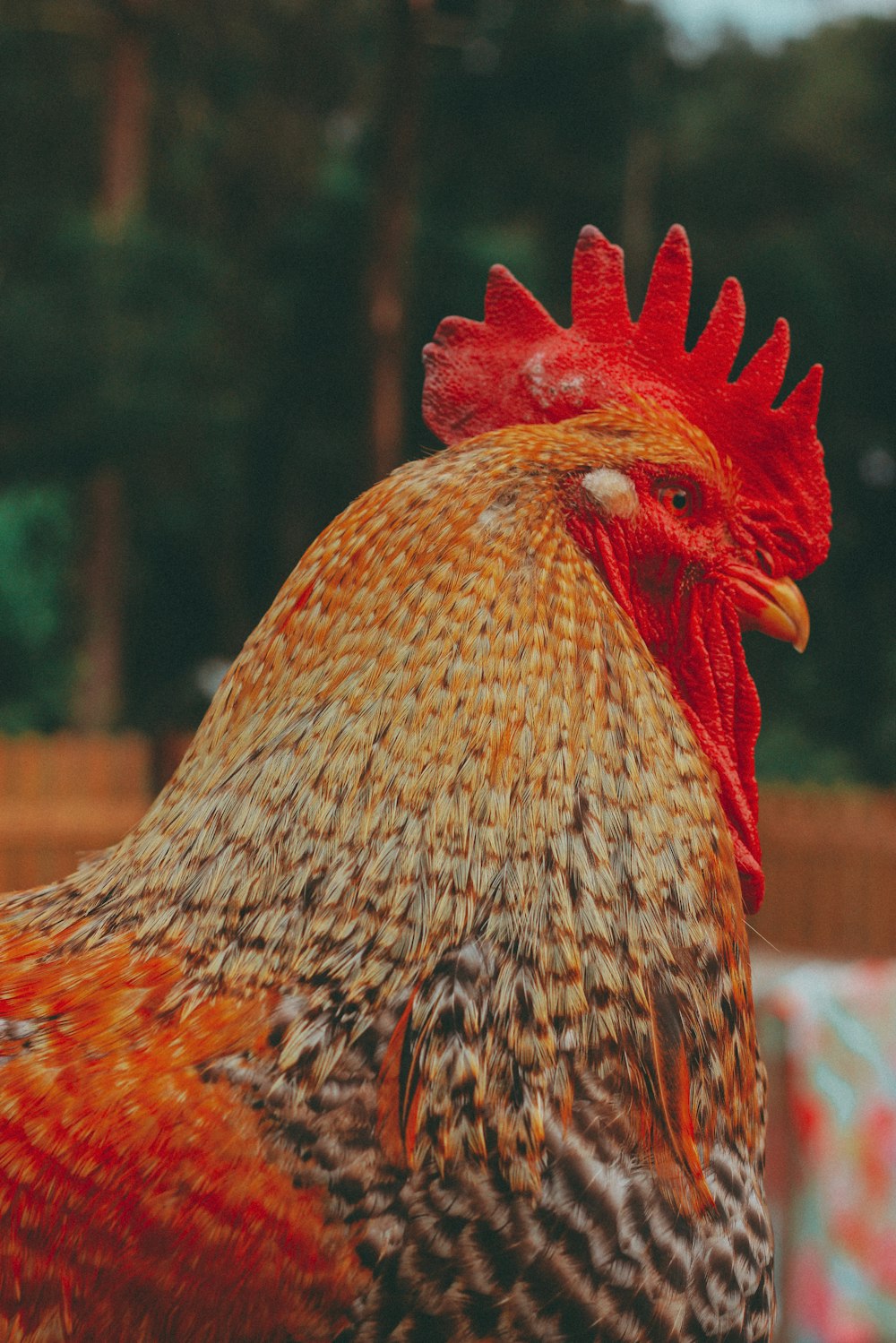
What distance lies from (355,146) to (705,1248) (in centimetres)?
1876

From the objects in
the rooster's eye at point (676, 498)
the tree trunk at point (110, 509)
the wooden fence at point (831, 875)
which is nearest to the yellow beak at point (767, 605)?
the rooster's eye at point (676, 498)

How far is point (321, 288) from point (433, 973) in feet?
56.3

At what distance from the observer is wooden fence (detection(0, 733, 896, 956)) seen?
11477 mm

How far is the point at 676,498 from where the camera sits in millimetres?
2137

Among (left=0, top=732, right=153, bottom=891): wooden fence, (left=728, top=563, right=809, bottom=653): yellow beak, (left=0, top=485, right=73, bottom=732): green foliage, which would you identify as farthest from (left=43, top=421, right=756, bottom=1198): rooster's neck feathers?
(left=0, top=485, right=73, bottom=732): green foliage

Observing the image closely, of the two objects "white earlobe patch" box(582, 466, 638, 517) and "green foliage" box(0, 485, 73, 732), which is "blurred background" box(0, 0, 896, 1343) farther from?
"white earlobe patch" box(582, 466, 638, 517)

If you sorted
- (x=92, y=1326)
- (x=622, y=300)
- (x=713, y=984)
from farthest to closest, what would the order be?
(x=622, y=300) → (x=713, y=984) → (x=92, y=1326)

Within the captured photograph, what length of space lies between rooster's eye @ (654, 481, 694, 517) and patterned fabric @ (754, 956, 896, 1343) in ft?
9.57

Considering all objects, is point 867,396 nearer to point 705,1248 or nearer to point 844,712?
point 844,712

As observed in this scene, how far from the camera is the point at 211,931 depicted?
1.78m

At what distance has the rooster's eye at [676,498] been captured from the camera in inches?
82.7

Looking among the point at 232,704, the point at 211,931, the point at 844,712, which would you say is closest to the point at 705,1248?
the point at 211,931

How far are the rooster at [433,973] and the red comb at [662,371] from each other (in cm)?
17

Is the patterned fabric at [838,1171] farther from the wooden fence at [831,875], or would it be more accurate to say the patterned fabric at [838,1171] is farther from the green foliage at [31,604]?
the green foliage at [31,604]
